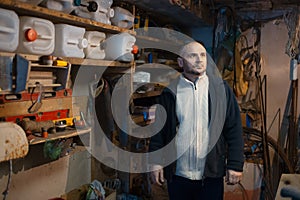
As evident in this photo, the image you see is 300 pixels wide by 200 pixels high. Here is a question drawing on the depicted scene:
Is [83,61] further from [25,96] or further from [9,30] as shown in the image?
[9,30]

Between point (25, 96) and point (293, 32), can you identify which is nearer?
point (25, 96)

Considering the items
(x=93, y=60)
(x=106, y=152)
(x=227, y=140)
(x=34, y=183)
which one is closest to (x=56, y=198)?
(x=34, y=183)

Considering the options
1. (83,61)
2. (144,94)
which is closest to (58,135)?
(83,61)

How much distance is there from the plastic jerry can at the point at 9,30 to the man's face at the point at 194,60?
37.3 inches

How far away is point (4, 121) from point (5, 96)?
124 mm

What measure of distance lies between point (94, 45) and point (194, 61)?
2.09ft

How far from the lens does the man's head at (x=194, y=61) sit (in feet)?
6.04

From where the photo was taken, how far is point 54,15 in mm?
1539

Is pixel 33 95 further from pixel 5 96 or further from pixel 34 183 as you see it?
pixel 34 183

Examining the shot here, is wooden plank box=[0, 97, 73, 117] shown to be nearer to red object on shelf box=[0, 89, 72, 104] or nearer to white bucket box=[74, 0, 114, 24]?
red object on shelf box=[0, 89, 72, 104]

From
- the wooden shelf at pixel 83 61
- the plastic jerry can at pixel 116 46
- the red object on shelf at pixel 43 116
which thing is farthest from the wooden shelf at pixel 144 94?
the red object on shelf at pixel 43 116

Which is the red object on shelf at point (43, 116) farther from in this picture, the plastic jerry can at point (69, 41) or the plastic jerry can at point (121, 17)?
the plastic jerry can at point (121, 17)

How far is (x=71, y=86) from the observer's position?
2.19m

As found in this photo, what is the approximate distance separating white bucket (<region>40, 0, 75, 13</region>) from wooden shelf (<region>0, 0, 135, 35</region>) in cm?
4
